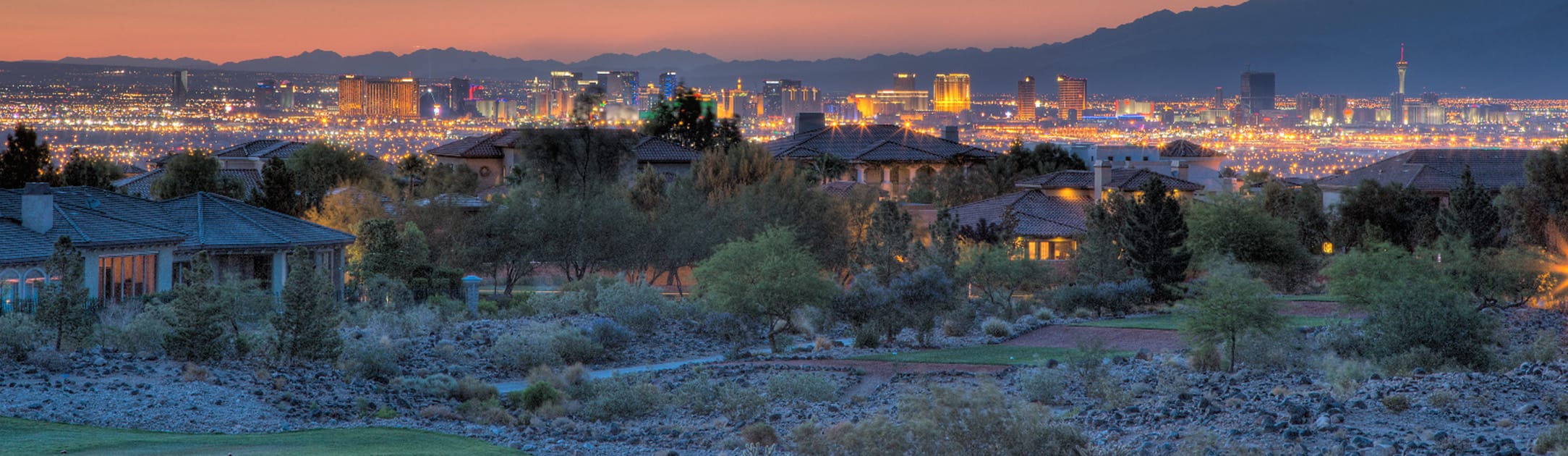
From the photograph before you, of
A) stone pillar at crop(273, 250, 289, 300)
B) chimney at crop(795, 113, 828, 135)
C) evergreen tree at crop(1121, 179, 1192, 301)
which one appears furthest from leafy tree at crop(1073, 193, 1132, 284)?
chimney at crop(795, 113, 828, 135)

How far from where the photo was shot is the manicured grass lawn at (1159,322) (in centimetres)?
3344

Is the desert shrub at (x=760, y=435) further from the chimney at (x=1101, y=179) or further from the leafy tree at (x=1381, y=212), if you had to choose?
the chimney at (x=1101, y=179)

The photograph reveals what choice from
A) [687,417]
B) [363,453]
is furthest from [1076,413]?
[363,453]

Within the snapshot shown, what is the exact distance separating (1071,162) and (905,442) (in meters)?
72.4

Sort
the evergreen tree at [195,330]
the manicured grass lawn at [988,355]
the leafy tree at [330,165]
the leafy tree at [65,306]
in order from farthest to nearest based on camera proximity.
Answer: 1. the leafy tree at [330,165]
2. the manicured grass lawn at [988,355]
3. the leafy tree at [65,306]
4. the evergreen tree at [195,330]

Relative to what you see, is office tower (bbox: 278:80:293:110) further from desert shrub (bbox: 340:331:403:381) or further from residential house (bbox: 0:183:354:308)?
desert shrub (bbox: 340:331:403:381)

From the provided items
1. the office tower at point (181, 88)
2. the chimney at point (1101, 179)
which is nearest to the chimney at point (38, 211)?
the chimney at point (1101, 179)

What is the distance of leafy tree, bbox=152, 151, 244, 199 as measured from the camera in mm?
56969

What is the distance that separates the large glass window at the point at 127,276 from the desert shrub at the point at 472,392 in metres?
11.9

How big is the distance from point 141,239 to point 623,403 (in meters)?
16.3

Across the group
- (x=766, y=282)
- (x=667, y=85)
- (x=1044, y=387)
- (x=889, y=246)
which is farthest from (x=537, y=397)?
(x=667, y=85)

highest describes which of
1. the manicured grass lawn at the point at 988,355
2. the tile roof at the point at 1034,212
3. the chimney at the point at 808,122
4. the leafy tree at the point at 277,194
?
the chimney at the point at 808,122

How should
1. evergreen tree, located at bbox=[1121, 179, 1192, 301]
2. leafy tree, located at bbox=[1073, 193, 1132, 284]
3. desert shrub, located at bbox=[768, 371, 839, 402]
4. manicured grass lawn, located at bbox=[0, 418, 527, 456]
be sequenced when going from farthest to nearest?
1. leafy tree, located at bbox=[1073, 193, 1132, 284]
2. evergreen tree, located at bbox=[1121, 179, 1192, 301]
3. desert shrub, located at bbox=[768, 371, 839, 402]
4. manicured grass lawn, located at bbox=[0, 418, 527, 456]

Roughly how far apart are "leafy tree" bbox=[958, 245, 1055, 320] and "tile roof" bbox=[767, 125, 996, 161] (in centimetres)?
3813
